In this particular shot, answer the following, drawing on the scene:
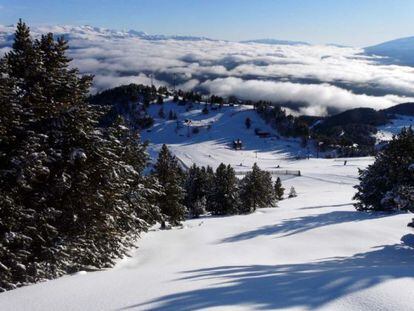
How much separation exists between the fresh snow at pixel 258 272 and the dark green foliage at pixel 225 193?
28.7 metres

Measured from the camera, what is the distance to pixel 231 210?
6362 centimetres

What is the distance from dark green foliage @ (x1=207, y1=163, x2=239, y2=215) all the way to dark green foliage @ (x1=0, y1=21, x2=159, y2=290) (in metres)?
45.8

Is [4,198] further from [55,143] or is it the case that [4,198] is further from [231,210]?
[231,210]

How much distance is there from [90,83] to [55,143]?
3.23 meters

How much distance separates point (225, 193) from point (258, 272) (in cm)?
5065

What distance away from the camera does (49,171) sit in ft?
50.1

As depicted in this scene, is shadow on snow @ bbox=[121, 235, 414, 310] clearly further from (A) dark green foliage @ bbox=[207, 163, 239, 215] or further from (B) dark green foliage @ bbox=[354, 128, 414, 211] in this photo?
(A) dark green foliage @ bbox=[207, 163, 239, 215]

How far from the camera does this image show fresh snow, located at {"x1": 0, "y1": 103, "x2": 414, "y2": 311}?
8.62 meters

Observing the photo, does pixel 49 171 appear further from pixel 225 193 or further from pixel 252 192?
pixel 252 192

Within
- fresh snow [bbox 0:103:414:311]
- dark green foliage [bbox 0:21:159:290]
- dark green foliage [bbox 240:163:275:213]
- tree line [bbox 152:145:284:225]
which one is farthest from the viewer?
tree line [bbox 152:145:284:225]

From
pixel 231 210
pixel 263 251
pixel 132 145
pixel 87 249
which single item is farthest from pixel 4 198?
pixel 231 210

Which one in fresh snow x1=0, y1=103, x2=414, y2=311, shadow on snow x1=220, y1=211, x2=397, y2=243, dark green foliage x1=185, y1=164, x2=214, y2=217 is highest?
fresh snow x1=0, y1=103, x2=414, y2=311

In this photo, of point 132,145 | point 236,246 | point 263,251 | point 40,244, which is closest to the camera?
point 40,244

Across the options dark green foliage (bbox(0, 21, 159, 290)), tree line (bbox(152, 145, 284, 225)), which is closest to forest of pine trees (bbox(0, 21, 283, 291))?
dark green foliage (bbox(0, 21, 159, 290))
